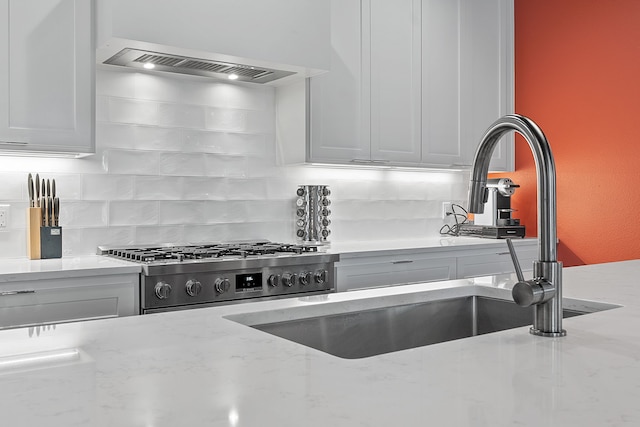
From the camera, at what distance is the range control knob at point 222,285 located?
2742 mm

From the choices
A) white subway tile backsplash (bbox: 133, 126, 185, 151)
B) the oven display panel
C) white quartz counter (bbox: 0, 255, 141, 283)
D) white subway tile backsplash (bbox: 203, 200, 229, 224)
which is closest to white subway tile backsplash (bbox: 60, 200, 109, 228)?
white quartz counter (bbox: 0, 255, 141, 283)

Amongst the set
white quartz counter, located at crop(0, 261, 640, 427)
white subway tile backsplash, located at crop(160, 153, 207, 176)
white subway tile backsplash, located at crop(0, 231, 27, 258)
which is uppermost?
white subway tile backsplash, located at crop(160, 153, 207, 176)

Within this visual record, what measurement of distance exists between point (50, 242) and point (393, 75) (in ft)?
7.21

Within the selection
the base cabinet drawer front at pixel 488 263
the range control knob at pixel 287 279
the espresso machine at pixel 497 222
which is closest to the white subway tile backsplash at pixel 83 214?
the range control knob at pixel 287 279

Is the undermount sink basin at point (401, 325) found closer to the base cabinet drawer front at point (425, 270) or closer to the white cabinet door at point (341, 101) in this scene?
the base cabinet drawer front at point (425, 270)

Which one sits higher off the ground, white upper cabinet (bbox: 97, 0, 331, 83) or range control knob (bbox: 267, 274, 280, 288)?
white upper cabinet (bbox: 97, 0, 331, 83)

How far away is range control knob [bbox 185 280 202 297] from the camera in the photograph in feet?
8.75

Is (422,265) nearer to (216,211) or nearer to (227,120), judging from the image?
(216,211)

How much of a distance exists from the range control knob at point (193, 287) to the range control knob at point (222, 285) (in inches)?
3.2

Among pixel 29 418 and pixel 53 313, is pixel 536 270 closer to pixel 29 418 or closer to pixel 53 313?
pixel 29 418

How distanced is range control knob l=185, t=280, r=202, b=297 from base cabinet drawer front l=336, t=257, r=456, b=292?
0.79 meters

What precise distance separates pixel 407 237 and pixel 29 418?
3740 millimetres

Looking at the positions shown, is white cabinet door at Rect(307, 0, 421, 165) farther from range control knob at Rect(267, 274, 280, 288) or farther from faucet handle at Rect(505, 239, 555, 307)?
faucet handle at Rect(505, 239, 555, 307)

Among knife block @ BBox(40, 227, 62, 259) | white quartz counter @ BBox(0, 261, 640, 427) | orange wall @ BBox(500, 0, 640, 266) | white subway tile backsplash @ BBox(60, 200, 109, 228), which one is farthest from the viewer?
orange wall @ BBox(500, 0, 640, 266)
